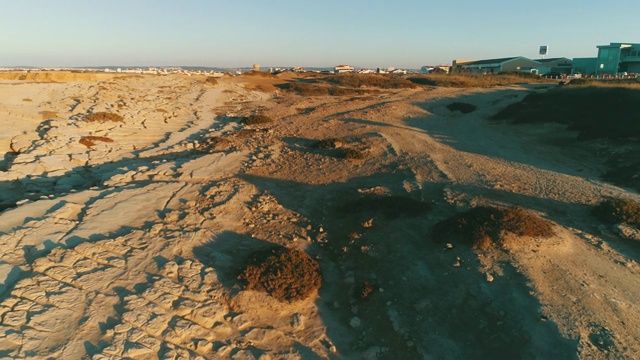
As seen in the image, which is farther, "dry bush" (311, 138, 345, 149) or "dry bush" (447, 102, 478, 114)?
"dry bush" (447, 102, 478, 114)

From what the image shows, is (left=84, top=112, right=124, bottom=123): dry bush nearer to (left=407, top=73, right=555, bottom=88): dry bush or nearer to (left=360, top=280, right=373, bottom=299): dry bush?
(left=360, top=280, right=373, bottom=299): dry bush

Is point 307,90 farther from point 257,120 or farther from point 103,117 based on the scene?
point 103,117

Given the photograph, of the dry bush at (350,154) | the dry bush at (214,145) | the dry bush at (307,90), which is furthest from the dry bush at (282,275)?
the dry bush at (307,90)

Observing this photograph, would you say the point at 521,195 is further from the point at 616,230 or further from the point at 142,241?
the point at 142,241

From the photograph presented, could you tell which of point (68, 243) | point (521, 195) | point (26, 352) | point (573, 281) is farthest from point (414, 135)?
point (26, 352)

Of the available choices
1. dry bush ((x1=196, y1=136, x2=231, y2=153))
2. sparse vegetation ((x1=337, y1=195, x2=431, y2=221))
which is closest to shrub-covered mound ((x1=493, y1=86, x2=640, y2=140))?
sparse vegetation ((x1=337, y1=195, x2=431, y2=221))
